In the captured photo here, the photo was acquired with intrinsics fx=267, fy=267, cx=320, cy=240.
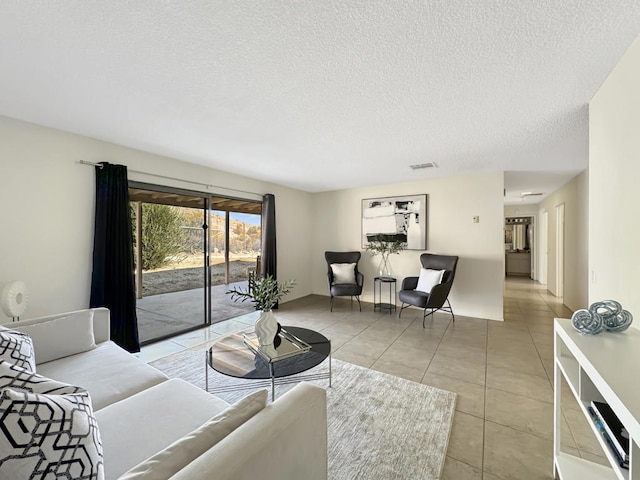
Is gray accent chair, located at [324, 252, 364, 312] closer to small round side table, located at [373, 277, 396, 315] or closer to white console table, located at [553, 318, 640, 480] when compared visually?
small round side table, located at [373, 277, 396, 315]

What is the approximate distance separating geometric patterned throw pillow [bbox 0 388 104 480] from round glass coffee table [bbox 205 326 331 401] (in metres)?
1.04

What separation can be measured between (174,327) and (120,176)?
2.04 metres

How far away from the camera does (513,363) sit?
268 centimetres

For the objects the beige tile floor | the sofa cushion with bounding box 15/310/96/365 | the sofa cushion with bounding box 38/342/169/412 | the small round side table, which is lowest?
the beige tile floor

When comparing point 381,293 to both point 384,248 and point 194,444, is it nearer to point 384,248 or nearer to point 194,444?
point 384,248

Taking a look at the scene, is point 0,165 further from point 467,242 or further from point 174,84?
point 467,242

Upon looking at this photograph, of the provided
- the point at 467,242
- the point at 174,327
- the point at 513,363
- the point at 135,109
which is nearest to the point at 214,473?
the point at 135,109

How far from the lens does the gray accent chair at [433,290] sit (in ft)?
12.3

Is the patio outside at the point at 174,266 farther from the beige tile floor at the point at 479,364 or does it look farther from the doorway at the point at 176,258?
the beige tile floor at the point at 479,364

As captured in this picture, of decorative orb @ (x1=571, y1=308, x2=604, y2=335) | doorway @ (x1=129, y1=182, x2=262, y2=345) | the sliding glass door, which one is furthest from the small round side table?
decorative orb @ (x1=571, y1=308, x2=604, y2=335)

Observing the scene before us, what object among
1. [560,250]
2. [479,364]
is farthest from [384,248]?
[560,250]

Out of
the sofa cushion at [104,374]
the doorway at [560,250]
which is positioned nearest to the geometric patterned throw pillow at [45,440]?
the sofa cushion at [104,374]

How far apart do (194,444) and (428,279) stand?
154 inches

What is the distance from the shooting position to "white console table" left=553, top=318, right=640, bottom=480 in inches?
30.3
